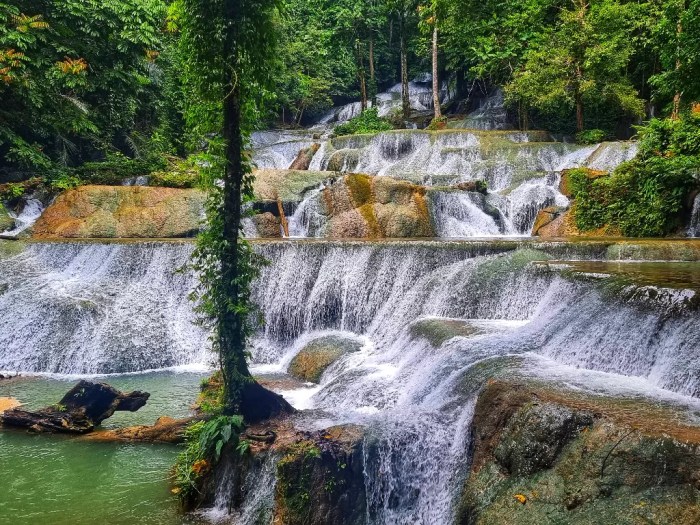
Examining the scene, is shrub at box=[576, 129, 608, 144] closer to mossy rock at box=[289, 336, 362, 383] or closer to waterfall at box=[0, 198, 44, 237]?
mossy rock at box=[289, 336, 362, 383]

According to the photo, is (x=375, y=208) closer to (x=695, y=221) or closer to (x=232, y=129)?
(x=695, y=221)

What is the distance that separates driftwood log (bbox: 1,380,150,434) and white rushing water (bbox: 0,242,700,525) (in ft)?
8.23

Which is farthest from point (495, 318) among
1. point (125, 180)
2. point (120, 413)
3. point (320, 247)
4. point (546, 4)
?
point (546, 4)

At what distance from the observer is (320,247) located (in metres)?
11.3

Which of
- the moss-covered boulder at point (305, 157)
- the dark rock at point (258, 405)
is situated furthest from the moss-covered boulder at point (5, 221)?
the dark rock at point (258, 405)

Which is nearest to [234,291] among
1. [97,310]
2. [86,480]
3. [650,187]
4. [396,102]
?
[86,480]

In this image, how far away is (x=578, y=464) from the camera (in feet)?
12.7

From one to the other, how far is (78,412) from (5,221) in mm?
10768

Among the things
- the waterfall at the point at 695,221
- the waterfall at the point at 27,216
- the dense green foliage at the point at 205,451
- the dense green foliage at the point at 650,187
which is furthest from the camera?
the waterfall at the point at 27,216

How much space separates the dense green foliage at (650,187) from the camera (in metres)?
11.3

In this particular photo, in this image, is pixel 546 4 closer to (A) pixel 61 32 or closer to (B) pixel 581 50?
(B) pixel 581 50

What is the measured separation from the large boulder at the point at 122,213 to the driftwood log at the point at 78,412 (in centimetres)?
817

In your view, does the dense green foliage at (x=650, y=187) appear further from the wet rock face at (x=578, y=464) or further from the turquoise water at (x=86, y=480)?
the turquoise water at (x=86, y=480)

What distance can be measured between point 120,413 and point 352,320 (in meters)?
4.60
